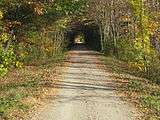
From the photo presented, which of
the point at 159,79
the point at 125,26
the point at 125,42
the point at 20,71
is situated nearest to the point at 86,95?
the point at 159,79

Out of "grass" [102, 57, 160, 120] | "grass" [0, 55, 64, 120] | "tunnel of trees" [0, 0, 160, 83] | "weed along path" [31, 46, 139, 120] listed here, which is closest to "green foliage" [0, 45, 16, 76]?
"tunnel of trees" [0, 0, 160, 83]

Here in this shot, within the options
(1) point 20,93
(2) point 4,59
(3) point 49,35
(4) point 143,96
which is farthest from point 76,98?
(3) point 49,35

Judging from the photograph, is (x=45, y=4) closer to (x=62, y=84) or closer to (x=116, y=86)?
(x=62, y=84)

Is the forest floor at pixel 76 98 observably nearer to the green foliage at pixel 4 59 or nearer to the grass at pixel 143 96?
the grass at pixel 143 96

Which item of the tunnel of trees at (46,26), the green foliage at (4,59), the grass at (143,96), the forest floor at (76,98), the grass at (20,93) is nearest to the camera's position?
the green foliage at (4,59)

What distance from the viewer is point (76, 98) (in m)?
18.9

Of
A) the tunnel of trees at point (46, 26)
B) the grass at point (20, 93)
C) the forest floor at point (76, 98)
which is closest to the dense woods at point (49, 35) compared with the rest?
the tunnel of trees at point (46, 26)

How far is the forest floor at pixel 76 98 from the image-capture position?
15242 millimetres

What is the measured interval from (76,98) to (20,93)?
250cm

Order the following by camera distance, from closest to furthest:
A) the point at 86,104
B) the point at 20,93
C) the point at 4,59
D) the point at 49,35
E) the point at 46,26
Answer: the point at 4,59, the point at 86,104, the point at 20,93, the point at 46,26, the point at 49,35

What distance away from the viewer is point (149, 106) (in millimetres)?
17172

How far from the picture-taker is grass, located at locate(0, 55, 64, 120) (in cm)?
1511

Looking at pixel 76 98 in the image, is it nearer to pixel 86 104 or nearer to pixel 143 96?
pixel 86 104

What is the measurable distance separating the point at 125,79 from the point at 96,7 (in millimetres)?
29551
